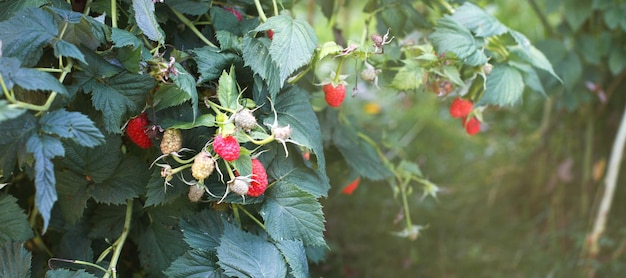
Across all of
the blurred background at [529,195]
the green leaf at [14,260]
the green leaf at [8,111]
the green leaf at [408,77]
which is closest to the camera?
the green leaf at [8,111]

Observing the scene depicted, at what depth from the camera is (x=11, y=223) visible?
38.0 inches

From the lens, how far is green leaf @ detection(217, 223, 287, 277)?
898mm

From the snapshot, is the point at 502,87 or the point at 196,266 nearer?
the point at 196,266

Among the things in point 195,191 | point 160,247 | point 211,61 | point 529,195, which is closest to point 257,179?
point 195,191

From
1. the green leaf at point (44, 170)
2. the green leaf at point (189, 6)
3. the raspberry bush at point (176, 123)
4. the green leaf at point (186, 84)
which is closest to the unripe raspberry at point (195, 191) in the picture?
the raspberry bush at point (176, 123)

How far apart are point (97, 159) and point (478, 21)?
77 cm

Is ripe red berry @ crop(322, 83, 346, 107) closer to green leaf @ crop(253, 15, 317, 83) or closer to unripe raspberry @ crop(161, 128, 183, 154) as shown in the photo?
green leaf @ crop(253, 15, 317, 83)

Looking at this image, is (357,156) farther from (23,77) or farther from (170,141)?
(23,77)

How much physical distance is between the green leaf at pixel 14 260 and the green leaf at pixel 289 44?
483 millimetres

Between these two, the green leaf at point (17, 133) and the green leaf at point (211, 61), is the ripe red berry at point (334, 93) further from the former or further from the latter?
the green leaf at point (17, 133)

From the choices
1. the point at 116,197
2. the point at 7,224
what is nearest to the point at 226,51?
the point at 116,197

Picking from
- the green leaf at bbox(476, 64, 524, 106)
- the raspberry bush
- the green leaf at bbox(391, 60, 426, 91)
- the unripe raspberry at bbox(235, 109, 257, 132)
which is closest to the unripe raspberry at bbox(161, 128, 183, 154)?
the raspberry bush

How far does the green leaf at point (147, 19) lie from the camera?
0.87m

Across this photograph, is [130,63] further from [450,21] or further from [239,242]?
[450,21]
